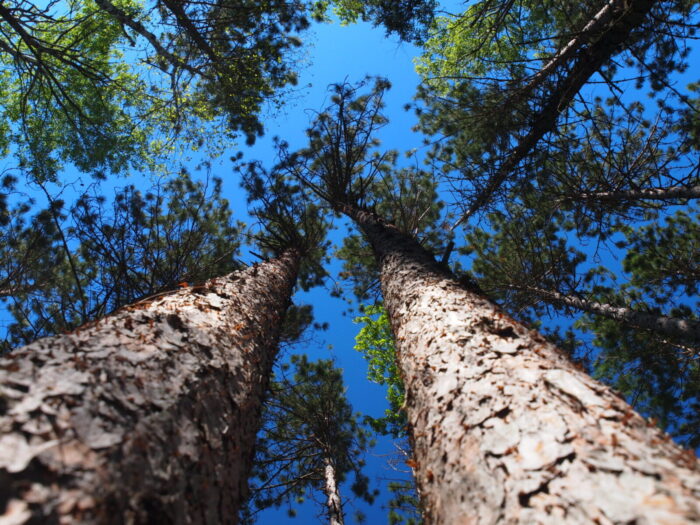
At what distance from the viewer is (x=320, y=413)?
25.6 feet

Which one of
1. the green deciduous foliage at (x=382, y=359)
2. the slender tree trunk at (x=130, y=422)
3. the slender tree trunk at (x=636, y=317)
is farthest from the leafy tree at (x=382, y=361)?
the slender tree trunk at (x=130, y=422)

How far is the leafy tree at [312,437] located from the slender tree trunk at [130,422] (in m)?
5.03

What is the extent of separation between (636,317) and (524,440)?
22.9ft

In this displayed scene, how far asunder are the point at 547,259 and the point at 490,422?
7.98 metres

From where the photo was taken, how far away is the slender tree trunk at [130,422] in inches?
35.9

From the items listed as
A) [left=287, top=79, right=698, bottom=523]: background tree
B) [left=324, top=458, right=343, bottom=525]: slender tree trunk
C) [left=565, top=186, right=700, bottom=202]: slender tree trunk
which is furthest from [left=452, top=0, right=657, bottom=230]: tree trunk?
[left=324, top=458, right=343, bottom=525]: slender tree trunk

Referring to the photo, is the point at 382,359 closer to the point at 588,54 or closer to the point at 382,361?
the point at 382,361

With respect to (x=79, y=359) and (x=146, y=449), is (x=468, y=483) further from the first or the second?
(x=79, y=359)

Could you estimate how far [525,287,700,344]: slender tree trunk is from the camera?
18.4 ft

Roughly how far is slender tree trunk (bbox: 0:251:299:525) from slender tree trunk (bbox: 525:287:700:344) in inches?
262

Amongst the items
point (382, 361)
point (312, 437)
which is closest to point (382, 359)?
point (382, 361)

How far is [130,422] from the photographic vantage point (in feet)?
3.94

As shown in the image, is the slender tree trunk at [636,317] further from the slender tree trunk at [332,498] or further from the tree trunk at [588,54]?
the slender tree trunk at [332,498]

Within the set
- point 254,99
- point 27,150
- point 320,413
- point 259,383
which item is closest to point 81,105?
point 27,150
